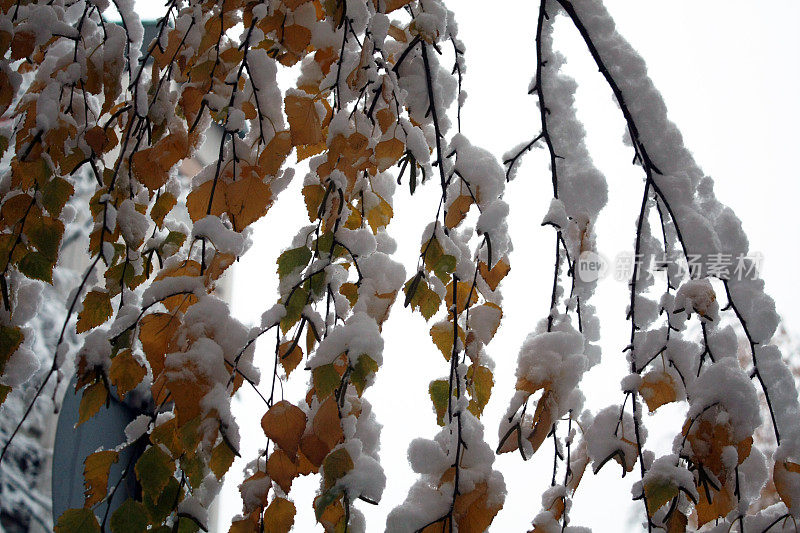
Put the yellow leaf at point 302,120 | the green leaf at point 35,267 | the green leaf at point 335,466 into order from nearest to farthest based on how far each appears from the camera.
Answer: the green leaf at point 335,466, the yellow leaf at point 302,120, the green leaf at point 35,267

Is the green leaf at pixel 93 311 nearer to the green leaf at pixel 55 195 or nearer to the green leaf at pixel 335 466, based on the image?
the green leaf at pixel 55 195

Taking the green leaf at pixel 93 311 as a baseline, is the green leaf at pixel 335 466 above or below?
below

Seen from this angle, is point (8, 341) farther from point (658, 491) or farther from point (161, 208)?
point (658, 491)

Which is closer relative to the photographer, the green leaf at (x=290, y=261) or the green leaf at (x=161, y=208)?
the green leaf at (x=290, y=261)

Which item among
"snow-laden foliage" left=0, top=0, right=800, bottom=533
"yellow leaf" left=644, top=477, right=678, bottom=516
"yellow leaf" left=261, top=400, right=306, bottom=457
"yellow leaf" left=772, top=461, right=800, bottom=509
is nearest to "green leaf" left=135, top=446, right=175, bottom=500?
"snow-laden foliage" left=0, top=0, right=800, bottom=533

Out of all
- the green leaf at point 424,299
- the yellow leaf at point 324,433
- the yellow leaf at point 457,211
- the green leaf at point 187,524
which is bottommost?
the green leaf at point 187,524

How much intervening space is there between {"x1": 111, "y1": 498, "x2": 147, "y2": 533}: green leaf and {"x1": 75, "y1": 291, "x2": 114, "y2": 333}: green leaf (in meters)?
0.19

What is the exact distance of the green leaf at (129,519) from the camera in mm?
458

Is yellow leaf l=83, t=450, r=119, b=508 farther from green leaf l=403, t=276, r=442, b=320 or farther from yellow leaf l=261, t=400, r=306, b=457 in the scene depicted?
green leaf l=403, t=276, r=442, b=320

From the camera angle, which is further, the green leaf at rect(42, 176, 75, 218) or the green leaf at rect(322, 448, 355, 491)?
the green leaf at rect(42, 176, 75, 218)

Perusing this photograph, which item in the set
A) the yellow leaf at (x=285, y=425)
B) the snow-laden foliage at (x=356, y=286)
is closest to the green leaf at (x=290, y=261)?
the snow-laden foliage at (x=356, y=286)

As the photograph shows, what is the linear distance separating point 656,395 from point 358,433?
26 centimetres

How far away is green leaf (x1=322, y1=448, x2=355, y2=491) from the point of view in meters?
0.41

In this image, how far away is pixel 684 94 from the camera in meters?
2.54
